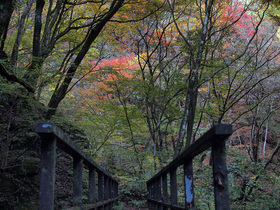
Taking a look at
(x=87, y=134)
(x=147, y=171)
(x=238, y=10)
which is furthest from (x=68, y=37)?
(x=238, y=10)

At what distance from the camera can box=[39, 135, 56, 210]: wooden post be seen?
3.93ft

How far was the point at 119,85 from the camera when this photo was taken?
327 inches

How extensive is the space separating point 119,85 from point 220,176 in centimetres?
732

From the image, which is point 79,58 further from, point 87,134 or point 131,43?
point 131,43

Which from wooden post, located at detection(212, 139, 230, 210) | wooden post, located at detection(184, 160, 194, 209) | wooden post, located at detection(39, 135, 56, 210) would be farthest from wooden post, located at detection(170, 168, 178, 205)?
wooden post, located at detection(39, 135, 56, 210)

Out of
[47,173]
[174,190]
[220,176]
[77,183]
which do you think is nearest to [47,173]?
[47,173]

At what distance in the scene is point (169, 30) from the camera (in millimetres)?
9211

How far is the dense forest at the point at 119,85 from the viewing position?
3.67m

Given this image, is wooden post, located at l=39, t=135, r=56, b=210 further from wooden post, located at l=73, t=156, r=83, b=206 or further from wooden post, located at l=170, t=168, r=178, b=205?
wooden post, located at l=170, t=168, r=178, b=205

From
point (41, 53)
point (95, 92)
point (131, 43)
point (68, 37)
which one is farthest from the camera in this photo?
point (95, 92)

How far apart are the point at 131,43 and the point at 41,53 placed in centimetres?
558

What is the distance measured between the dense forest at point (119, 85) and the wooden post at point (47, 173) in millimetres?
2073

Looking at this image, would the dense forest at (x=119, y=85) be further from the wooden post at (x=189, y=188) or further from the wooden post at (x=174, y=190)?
the wooden post at (x=189, y=188)

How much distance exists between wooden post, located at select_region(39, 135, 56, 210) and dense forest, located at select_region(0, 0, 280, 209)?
2.07m
